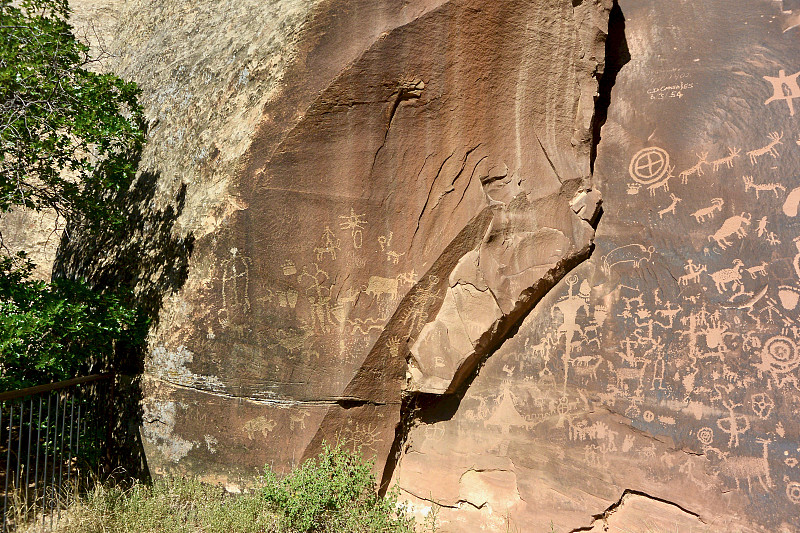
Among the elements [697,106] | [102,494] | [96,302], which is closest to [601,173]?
[697,106]

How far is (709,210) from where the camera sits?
156 inches

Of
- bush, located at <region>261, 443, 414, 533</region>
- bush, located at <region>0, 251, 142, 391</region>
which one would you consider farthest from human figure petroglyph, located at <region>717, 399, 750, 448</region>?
bush, located at <region>0, 251, 142, 391</region>

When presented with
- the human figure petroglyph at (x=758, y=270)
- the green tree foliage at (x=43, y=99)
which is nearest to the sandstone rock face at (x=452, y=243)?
the human figure petroglyph at (x=758, y=270)

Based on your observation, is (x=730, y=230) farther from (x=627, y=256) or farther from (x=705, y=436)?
(x=705, y=436)

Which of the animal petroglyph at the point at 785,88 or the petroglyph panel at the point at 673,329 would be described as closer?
the petroglyph panel at the point at 673,329

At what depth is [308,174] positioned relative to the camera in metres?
4.45

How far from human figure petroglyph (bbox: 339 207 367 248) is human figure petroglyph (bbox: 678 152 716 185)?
231 centimetres

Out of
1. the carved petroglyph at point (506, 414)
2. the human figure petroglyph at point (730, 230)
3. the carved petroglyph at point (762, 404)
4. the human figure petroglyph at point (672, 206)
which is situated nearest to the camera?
the carved petroglyph at point (762, 404)

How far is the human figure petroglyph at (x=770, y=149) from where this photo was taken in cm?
379

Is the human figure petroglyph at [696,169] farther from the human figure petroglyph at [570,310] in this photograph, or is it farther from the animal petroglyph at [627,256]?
the human figure petroglyph at [570,310]

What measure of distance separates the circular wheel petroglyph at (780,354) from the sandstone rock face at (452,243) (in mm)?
614

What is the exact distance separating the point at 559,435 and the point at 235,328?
2.54m

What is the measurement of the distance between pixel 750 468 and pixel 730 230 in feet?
4.94

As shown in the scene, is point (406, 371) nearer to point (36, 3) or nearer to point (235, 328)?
point (235, 328)
